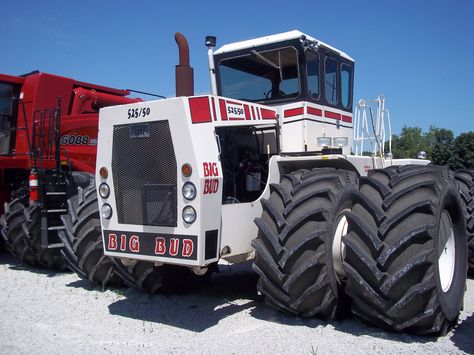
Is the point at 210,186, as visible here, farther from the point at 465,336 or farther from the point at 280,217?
the point at 465,336

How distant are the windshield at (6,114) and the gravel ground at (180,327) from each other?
3.15m

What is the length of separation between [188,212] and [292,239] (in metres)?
0.95

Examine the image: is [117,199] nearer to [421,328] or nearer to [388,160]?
[421,328]

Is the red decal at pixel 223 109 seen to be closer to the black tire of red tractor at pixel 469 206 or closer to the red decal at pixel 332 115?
the red decal at pixel 332 115

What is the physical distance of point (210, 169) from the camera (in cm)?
440

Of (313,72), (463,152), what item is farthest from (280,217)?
(463,152)

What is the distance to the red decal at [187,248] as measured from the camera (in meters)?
4.31

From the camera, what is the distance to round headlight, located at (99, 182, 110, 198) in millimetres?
4922

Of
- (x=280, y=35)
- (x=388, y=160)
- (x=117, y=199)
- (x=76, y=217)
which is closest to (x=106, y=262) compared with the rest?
(x=76, y=217)

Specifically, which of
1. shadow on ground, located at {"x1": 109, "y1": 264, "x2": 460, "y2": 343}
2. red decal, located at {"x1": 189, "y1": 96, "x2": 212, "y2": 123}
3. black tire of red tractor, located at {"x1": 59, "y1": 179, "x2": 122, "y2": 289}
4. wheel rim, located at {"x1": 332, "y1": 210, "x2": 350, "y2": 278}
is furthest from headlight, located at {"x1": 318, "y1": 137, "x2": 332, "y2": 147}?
black tire of red tractor, located at {"x1": 59, "y1": 179, "x2": 122, "y2": 289}

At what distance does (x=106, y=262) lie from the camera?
5.96 metres

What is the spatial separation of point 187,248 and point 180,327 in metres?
0.92

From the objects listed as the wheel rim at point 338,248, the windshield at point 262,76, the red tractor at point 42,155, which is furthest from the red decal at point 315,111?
the red tractor at point 42,155

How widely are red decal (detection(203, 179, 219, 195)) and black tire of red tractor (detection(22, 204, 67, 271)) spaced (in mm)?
3848
